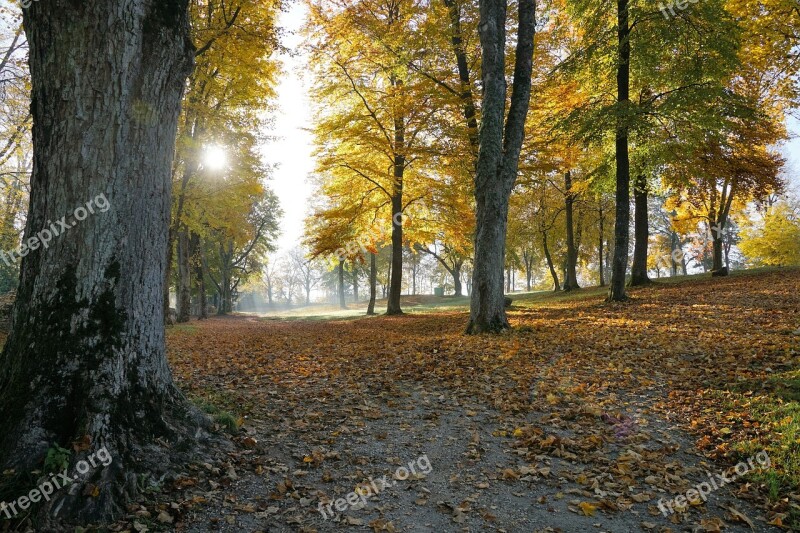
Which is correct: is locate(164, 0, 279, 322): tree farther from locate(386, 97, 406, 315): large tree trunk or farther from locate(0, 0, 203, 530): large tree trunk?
locate(0, 0, 203, 530): large tree trunk

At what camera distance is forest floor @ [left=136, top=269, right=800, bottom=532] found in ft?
11.2

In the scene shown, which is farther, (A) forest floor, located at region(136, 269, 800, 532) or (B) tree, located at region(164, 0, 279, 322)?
(B) tree, located at region(164, 0, 279, 322)

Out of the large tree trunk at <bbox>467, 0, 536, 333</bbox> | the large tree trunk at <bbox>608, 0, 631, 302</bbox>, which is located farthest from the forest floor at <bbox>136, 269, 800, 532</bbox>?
the large tree trunk at <bbox>608, 0, 631, 302</bbox>

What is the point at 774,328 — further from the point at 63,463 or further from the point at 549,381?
the point at 63,463

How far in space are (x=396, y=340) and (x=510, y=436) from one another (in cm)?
625

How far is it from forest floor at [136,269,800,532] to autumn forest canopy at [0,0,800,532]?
0.03 metres

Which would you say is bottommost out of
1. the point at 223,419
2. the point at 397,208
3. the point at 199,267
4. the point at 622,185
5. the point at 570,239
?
the point at 223,419

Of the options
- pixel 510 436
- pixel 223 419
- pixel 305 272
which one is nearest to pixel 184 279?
pixel 223 419

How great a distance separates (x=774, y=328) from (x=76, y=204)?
35.3 ft

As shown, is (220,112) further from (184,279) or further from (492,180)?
(492,180)

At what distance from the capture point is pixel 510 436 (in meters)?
4.91

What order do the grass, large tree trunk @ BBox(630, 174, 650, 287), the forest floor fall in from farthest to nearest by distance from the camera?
large tree trunk @ BBox(630, 174, 650, 287), the grass, the forest floor

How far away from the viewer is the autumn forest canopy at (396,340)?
3304 mm

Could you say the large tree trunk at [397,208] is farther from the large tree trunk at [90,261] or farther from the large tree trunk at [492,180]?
the large tree trunk at [90,261]
